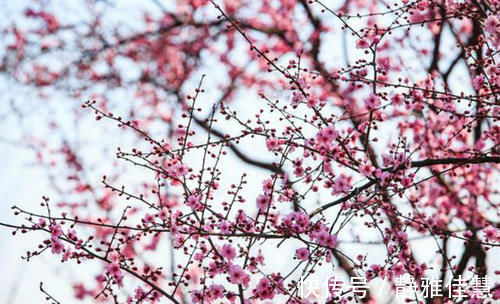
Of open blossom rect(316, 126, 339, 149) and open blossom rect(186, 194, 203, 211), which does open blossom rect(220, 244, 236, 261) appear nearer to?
open blossom rect(186, 194, 203, 211)

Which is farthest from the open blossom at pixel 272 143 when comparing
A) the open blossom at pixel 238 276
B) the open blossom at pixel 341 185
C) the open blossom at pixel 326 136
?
the open blossom at pixel 238 276

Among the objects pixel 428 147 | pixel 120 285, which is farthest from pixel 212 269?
pixel 428 147

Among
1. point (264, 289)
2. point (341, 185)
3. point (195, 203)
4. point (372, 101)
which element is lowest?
point (264, 289)

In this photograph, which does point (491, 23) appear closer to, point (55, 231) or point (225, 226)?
point (225, 226)

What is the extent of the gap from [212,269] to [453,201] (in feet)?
19.1

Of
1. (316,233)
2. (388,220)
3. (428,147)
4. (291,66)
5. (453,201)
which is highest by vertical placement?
(428,147)

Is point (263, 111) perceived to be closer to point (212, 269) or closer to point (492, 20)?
point (212, 269)

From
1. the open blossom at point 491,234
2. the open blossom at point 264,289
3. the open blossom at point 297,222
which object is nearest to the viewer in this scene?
the open blossom at point 297,222

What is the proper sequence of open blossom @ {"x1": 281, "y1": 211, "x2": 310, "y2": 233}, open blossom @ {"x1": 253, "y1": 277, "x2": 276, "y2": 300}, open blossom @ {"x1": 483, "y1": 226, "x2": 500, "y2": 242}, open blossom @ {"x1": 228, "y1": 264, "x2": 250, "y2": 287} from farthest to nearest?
open blossom @ {"x1": 483, "y1": 226, "x2": 500, "y2": 242} < open blossom @ {"x1": 253, "y1": 277, "x2": 276, "y2": 300} < open blossom @ {"x1": 281, "y1": 211, "x2": 310, "y2": 233} < open blossom @ {"x1": 228, "y1": 264, "x2": 250, "y2": 287}

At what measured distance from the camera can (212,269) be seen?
3.96 meters

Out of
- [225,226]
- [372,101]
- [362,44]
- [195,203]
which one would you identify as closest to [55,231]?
[195,203]

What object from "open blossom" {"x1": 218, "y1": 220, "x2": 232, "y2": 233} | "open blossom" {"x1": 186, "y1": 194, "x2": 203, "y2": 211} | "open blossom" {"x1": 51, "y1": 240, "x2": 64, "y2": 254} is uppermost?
"open blossom" {"x1": 186, "y1": 194, "x2": 203, "y2": 211}

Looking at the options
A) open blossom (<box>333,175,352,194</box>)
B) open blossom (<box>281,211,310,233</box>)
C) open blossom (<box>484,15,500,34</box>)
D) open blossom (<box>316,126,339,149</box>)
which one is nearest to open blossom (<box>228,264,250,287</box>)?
open blossom (<box>281,211,310,233</box>)

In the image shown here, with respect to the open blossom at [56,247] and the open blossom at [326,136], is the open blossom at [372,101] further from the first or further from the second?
the open blossom at [56,247]
